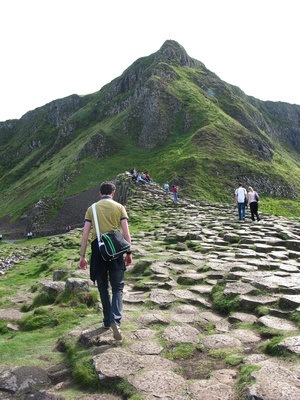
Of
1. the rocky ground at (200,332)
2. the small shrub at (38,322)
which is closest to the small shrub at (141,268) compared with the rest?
the rocky ground at (200,332)

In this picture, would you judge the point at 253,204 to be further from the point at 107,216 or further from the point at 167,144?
the point at 167,144

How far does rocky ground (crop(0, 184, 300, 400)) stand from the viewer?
5531 mm

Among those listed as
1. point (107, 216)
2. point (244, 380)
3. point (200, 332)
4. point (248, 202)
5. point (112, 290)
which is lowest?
point (200, 332)

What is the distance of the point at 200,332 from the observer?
7785mm

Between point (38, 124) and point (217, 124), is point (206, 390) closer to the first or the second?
point (217, 124)

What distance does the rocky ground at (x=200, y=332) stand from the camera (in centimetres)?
553

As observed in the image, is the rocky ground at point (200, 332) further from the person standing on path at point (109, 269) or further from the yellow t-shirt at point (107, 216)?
the yellow t-shirt at point (107, 216)

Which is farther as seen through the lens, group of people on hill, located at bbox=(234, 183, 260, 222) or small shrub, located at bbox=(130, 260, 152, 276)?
group of people on hill, located at bbox=(234, 183, 260, 222)

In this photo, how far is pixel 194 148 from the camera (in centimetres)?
7069

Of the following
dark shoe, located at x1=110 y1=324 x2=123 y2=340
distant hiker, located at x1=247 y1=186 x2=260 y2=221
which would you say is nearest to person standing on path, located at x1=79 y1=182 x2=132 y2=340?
dark shoe, located at x1=110 y1=324 x2=123 y2=340

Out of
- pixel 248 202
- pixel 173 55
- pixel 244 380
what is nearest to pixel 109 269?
pixel 244 380

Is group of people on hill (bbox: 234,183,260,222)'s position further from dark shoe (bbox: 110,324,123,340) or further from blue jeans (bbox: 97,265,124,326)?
dark shoe (bbox: 110,324,123,340)

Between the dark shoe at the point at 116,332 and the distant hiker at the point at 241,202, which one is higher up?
the distant hiker at the point at 241,202

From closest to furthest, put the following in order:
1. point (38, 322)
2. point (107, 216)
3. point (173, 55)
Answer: point (107, 216) < point (38, 322) < point (173, 55)
